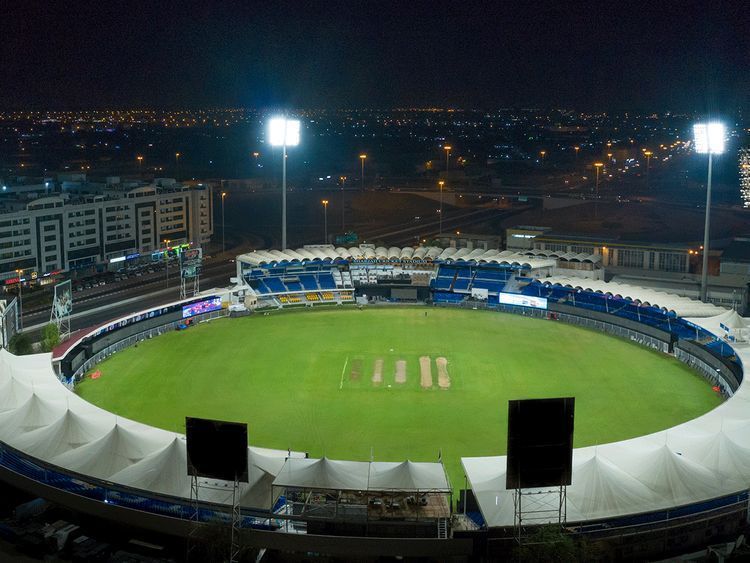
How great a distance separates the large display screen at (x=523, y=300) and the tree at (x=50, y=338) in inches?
811

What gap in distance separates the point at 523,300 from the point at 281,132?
1479 centimetres

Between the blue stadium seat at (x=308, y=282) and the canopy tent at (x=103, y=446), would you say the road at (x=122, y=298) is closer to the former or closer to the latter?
the blue stadium seat at (x=308, y=282)

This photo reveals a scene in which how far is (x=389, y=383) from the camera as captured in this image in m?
27.1

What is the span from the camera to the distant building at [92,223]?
42312 mm

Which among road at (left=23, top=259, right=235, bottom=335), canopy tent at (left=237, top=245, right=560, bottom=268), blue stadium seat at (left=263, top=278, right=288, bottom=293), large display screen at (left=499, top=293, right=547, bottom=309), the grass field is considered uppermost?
canopy tent at (left=237, top=245, right=560, bottom=268)

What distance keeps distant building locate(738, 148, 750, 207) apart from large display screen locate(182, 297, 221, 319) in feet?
142

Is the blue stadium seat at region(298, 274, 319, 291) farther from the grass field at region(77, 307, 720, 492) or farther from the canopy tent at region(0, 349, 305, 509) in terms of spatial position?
the canopy tent at region(0, 349, 305, 509)

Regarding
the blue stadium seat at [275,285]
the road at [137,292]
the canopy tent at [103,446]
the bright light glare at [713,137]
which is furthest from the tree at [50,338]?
the bright light glare at [713,137]

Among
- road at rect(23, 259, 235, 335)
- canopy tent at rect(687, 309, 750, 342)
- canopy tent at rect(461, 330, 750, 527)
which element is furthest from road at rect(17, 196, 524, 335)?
canopy tent at rect(687, 309, 750, 342)

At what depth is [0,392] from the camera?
2080 cm

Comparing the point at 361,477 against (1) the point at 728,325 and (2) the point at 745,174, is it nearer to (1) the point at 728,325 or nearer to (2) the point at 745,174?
(1) the point at 728,325

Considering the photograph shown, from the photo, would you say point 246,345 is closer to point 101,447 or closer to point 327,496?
point 101,447

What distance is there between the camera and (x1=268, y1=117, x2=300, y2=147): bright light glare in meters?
39.6

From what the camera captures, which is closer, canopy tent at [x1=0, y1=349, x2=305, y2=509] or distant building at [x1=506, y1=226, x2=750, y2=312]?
canopy tent at [x1=0, y1=349, x2=305, y2=509]
